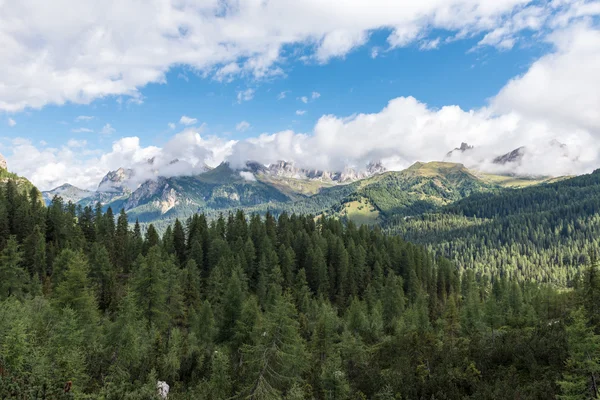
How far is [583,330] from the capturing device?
23062 millimetres

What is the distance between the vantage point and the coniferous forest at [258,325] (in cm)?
2383

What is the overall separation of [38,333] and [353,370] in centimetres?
3072

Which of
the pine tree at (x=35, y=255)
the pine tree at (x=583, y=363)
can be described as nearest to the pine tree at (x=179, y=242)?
the pine tree at (x=35, y=255)

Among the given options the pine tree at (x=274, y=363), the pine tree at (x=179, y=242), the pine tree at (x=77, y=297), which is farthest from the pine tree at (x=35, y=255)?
the pine tree at (x=274, y=363)

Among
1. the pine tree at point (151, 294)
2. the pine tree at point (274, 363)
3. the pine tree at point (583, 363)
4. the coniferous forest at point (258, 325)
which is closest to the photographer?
the pine tree at point (274, 363)

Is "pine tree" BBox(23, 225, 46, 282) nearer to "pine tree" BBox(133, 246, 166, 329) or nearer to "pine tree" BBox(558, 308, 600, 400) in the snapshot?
"pine tree" BBox(133, 246, 166, 329)

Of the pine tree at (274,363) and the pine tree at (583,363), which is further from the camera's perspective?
the pine tree at (583,363)

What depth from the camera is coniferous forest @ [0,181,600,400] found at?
23828 millimetres

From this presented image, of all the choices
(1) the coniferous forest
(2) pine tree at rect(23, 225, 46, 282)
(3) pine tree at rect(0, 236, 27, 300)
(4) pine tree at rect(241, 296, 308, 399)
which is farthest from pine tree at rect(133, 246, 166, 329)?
(2) pine tree at rect(23, 225, 46, 282)

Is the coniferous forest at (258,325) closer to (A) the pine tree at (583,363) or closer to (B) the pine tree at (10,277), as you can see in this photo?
(A) the pine tree at (583,363)

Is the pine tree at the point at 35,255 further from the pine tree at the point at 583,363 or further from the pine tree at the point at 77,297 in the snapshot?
the pine tree at the point at 583,363

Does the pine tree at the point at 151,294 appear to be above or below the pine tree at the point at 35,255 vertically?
below

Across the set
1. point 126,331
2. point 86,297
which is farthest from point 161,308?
point 126,331

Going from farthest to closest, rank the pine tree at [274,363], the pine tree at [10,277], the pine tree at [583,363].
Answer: the pine tree at [10,277] < the pine tree at [583,363] < the pine tree at [274,363]
